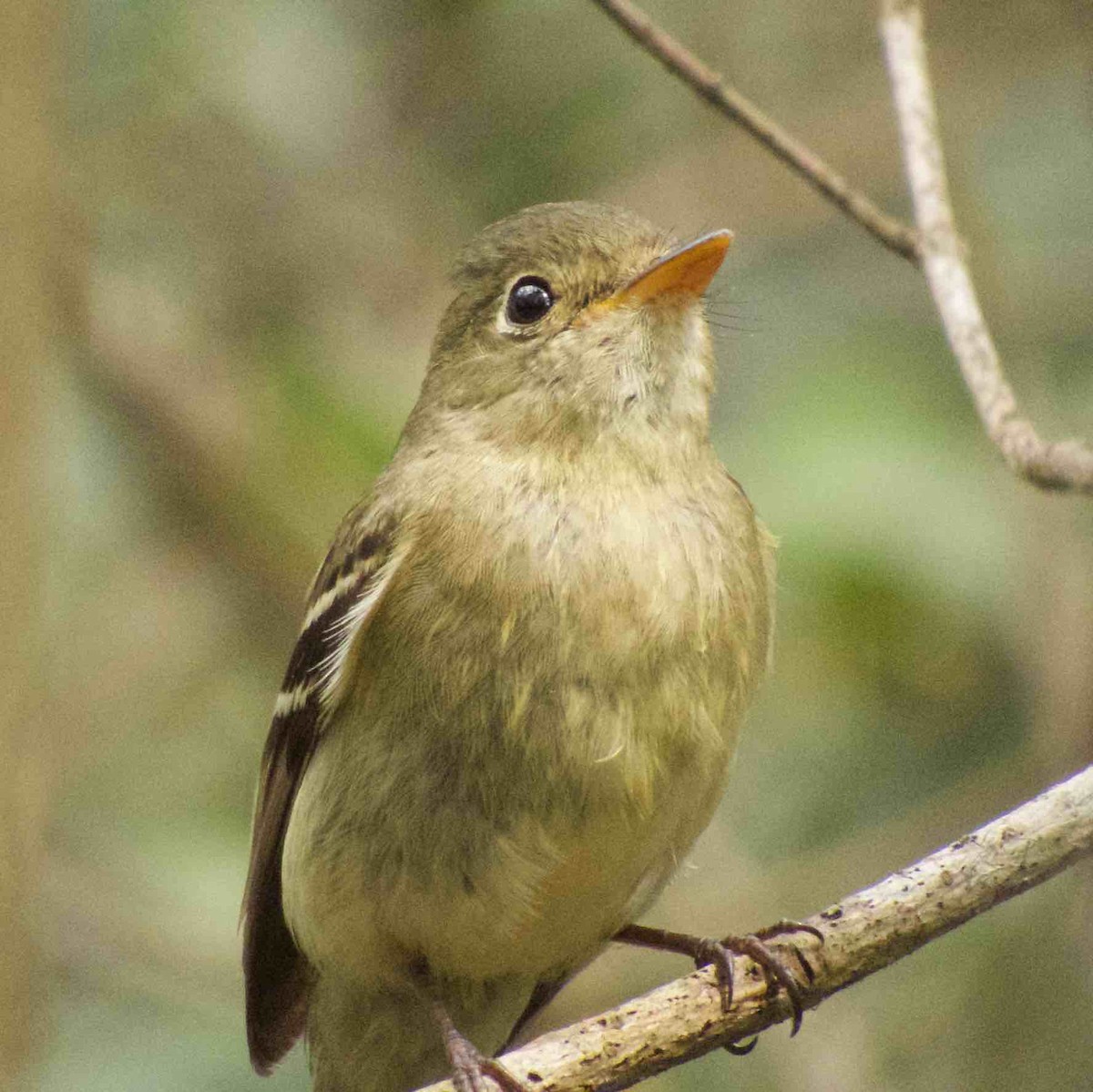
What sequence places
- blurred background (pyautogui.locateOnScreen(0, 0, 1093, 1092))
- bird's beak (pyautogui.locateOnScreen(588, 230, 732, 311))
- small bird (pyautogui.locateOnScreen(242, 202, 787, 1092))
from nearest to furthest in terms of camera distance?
1. small bird (pyautogui.locateOnScreen(242, 202, 787, 1092))
2. bird's beak (pyautogui.locateOnScreen(588, 230, 732, 311))
3. blurred background (pyautogui.locateOnScreen(0, 0, 1093, 1092))

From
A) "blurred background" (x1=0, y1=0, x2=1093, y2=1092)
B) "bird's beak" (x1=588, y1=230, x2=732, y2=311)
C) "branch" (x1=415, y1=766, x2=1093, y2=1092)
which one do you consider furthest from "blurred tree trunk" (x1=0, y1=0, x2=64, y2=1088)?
"bird's beak" (x1=588, y1=230, x2=732, y2=311)

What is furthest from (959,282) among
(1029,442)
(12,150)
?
(12,150)

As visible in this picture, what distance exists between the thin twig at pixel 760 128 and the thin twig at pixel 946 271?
74 mm

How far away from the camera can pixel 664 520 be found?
13.5 ft

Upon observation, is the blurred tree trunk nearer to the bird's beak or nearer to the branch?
the branch

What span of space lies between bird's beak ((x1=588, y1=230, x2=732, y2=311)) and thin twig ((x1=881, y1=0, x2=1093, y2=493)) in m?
0.46

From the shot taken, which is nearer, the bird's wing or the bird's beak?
the bird's beak

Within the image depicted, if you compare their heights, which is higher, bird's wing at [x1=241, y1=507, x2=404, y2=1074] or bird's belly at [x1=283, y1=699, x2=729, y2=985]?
bird's wing at [x1=241, y1=507, x2=404, y2=1074]

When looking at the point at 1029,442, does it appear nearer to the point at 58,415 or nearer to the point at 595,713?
the point at 595,713

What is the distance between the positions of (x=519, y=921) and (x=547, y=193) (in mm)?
3363

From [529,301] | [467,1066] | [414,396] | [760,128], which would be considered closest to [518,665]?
[467,1066]

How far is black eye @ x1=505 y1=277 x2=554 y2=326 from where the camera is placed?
4.43 metres

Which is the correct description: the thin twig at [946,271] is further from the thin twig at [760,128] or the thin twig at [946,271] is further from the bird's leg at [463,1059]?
the bird's leg at [463,1059]

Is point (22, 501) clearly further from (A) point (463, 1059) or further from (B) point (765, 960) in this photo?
(B) point (765, 960)
